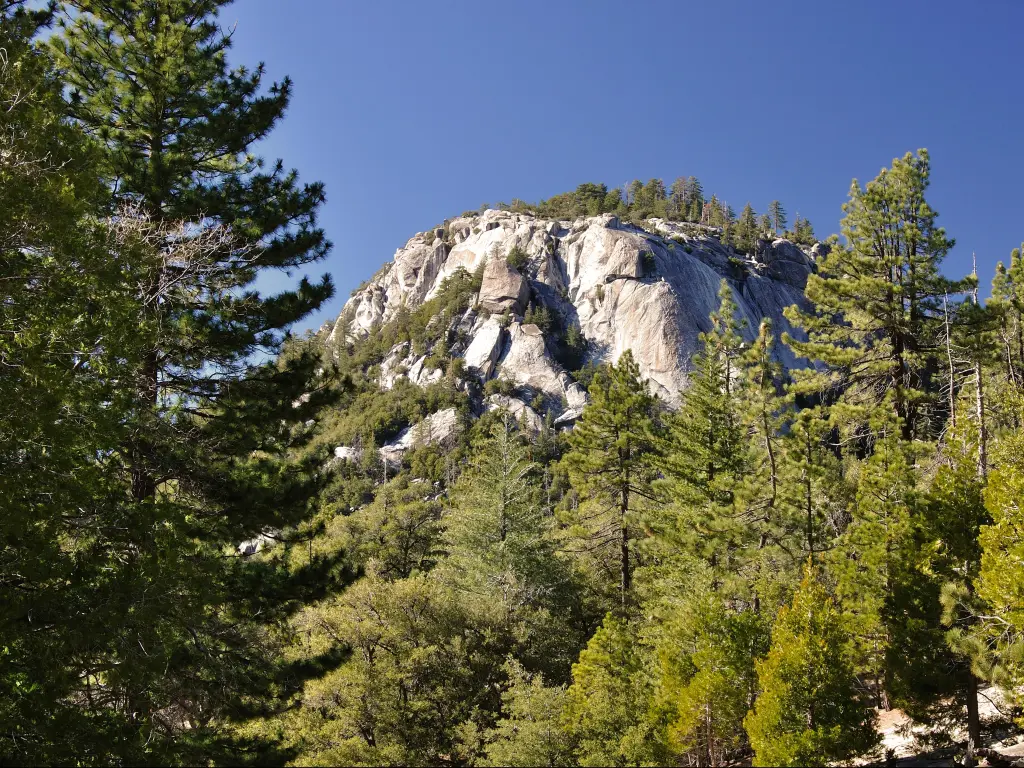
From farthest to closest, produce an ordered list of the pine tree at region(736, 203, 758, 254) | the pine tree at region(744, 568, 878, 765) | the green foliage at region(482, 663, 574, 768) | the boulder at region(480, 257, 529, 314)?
the pine tree at region(736, 203, 758, 254) → the boulder at region(480, 257, 529, 314) → the green foliage at region(482, 663, 574, 768) → the pine tree at region(744, 568, 878, 765)

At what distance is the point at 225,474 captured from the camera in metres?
8.70

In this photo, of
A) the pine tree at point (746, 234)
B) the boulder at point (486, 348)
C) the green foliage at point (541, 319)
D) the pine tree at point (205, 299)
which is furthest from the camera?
the pine tree at point (746, 234)

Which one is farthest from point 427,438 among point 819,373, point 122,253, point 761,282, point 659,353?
point 122,253

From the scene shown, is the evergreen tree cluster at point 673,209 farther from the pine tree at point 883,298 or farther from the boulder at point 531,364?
the pine tree at point 883,298

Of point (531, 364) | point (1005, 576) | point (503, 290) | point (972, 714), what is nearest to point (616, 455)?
point (972, 714)

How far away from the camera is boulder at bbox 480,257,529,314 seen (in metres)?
95.9

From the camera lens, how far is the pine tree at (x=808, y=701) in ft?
34.6

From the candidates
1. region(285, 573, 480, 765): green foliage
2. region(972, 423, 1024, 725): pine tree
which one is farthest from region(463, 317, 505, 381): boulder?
region(972, 423, 1024, 725): pine tree

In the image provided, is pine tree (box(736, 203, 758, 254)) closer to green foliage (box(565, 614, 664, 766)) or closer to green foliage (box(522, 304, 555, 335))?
green foliage (box(522, 304, 555, 335))

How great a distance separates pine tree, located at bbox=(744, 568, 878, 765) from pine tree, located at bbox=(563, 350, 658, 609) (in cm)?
791

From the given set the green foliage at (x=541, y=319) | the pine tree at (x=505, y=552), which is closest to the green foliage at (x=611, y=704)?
the pine tree at (x=505, y=552)

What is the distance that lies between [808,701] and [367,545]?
62.4 feet

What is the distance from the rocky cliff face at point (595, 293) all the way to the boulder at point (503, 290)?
0.54 ft

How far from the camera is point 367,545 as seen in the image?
1038 inches
